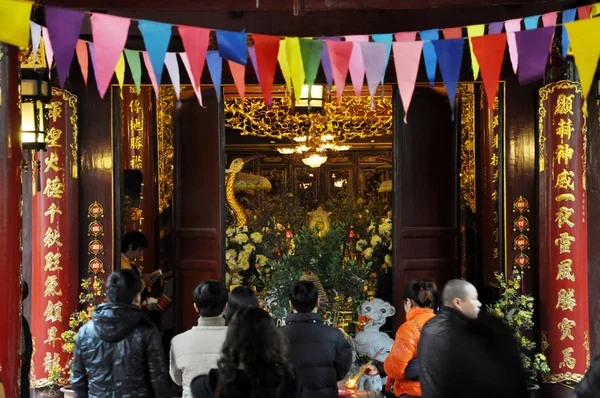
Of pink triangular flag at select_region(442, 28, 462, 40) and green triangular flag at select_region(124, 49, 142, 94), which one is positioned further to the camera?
pink triangular flag at select_region(442, 28, 462, 40)

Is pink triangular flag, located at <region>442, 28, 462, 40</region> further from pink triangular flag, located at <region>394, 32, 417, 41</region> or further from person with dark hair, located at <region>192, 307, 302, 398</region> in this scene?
person with dark hair, located at <region>192, 307, 302, 398</region>

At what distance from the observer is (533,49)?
4.73 meters

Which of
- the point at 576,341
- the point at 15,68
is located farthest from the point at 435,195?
the point at 15,68

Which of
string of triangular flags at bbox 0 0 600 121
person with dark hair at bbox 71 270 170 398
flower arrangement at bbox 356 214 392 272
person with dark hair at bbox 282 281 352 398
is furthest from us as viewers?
flower arrangement at bbox 356 214 392 272

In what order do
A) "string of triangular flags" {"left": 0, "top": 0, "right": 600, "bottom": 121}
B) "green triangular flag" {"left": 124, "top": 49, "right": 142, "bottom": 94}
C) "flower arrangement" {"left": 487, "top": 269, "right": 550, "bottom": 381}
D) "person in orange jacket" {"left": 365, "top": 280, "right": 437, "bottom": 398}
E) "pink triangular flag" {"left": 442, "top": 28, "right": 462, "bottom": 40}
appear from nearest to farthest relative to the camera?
"string of triangular flags" {"left": 0, "top": 0, "right": 600, "bottom": 121}
"person in orange jacket" {"left": 365, "top": 280, "right": 437, "bottom": 398}
"green triangular flag" {"left": 124, "top": 49, "right": 142, "bottom": 94}
"pink triangular flag" {"left": 442, "top": 28, "right": 462, "bottom": 40}
"flower arrangement" {"left": 487, "top": 269, "right": 550, "bottom": 381}

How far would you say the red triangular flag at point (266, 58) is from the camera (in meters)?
4.85

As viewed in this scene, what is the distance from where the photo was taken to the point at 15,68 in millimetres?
4566

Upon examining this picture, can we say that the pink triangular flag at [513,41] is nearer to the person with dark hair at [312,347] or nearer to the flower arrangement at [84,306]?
the person with dark hair at [312,347]

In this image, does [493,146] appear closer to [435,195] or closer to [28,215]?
[435,195]

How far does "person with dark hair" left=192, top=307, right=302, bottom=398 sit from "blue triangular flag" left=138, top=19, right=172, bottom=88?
6.23ft

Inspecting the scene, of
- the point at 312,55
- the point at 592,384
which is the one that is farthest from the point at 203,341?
the point at 312,55

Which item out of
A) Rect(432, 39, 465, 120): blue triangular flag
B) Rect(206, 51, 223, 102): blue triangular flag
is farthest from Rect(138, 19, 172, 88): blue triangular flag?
Rect(432, 39, 465, 120): blue triangular flag

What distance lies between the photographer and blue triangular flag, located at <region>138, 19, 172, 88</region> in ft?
14.8

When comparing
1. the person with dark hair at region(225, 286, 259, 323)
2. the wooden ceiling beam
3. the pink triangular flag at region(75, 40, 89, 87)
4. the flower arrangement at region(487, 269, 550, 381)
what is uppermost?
the wooden ceiling beam
